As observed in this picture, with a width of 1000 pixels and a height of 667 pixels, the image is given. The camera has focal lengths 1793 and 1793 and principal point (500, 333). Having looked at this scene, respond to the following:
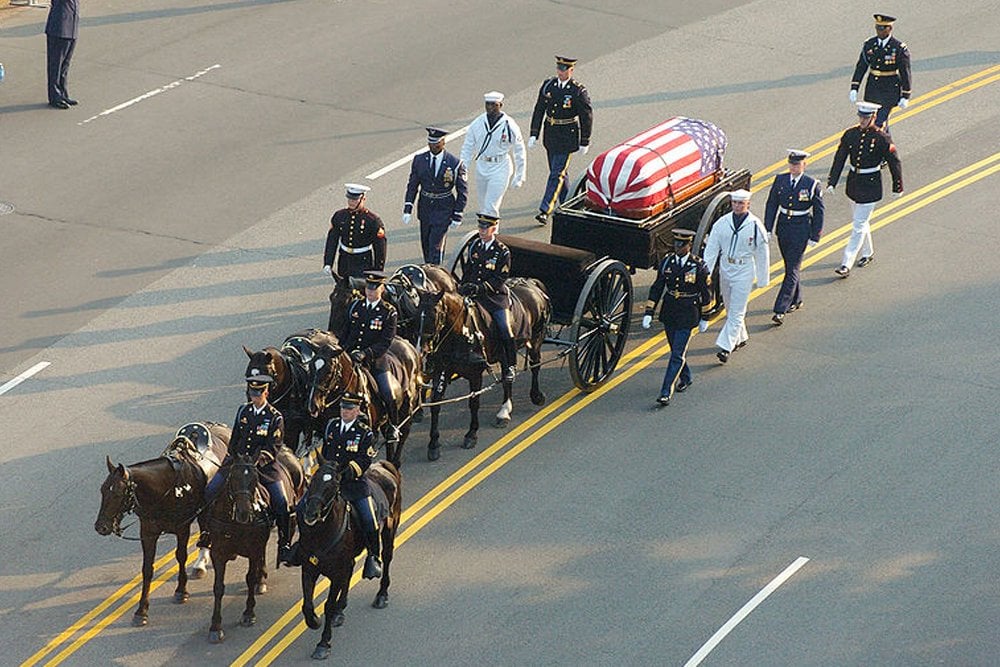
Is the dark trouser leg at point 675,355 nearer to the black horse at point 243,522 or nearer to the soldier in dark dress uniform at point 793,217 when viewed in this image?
the soldier in dark dress uniform at point 793,217

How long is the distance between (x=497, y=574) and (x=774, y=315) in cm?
629

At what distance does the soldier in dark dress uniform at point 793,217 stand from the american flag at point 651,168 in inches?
35.2

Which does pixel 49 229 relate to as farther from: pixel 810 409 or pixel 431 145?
pixel 810 409

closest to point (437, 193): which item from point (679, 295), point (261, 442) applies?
point (679, 295)

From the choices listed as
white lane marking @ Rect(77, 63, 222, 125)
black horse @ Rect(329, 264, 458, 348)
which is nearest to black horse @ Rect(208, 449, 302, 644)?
black horse @ Rect(329, 264, 458, 348)

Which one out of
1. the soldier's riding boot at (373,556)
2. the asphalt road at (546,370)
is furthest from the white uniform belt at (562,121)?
the soldier's riding boot at (373,556)

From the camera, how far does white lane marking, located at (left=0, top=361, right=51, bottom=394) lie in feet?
66.1

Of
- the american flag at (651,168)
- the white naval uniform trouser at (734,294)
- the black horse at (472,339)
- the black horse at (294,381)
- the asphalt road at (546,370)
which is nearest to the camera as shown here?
the asphalt road at (546,370)

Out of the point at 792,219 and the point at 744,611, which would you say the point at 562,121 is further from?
the point at 744,611

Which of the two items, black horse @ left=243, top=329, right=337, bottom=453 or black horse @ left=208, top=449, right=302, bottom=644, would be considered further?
black horse @ left=243, top=329, right=337, bottom=453

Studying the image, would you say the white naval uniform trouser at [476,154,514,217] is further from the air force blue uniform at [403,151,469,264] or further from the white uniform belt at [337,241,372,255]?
the white uniform belt at [337,241,372,255]

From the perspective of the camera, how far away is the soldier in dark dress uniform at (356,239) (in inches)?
818

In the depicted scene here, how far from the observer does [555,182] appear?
23875 mm

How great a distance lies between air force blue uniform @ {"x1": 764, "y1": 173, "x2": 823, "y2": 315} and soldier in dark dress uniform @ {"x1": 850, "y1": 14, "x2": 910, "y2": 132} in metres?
4.78
